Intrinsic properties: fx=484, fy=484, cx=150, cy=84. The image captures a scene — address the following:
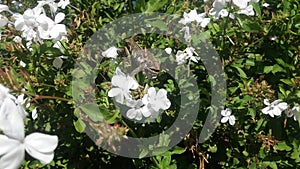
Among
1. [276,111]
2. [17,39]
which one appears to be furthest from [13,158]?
[276,111]

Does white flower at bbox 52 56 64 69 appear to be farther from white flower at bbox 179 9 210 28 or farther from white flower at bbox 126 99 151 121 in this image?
white flower at bbox 179 9 210 28

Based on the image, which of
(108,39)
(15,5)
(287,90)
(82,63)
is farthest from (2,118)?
(15,5)

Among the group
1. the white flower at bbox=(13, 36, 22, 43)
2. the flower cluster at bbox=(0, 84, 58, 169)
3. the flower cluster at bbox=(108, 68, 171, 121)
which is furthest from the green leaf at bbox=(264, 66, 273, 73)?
the flower cluster at bbox=(0, 84, 58, 169)

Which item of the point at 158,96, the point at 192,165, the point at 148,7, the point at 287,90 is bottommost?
the point at 192,165

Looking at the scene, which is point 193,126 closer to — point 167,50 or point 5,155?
point 167,50

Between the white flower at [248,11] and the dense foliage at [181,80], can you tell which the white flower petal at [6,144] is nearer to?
the dense foliage at [181,80]

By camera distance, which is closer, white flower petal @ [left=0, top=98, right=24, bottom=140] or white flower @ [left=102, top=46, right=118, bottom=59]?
white flower petal @ [left=0, top=98, right=24, bottom=140]

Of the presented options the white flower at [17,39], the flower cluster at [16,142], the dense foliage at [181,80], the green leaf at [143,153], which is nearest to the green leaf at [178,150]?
the dense foliage at [181,80]
